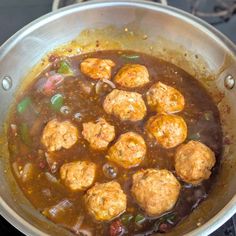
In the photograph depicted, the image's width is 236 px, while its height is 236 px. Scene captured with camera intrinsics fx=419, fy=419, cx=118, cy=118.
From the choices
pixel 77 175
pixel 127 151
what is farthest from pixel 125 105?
pixel 77 175

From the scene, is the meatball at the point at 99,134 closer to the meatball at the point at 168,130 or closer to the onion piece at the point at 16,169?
the meatball at the point at 168,130

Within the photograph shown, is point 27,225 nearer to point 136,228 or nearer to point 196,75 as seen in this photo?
point 136,228

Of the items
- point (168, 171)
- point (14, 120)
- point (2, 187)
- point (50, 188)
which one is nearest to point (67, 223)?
point (50, 188)

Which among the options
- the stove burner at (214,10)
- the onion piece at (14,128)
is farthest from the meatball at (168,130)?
the stove burner at (214,10)

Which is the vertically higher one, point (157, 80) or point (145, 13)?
point (145, 13)

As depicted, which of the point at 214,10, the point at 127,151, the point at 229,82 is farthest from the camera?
the point at 214,10

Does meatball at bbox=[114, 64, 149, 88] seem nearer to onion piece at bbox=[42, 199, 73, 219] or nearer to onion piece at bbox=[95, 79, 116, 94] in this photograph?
onion piece at bbox=[95, 79, 116, 94]

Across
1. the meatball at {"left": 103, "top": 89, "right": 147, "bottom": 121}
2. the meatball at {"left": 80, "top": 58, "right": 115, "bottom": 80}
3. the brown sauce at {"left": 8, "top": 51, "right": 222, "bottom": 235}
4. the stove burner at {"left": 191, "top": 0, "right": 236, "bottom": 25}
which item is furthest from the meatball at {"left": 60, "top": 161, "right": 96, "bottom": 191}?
the stove burner at {"left": 191, "top": 0, "right": 236, "bottom": 25}

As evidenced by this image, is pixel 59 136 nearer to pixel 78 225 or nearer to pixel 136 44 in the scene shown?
pixel 78 225
